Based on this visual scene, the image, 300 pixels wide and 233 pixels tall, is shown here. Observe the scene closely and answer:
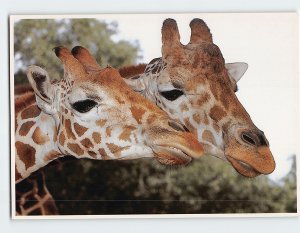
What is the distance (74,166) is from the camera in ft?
10.7

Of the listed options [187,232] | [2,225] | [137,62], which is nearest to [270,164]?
[187,232]

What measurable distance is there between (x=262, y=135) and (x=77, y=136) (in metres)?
0.91

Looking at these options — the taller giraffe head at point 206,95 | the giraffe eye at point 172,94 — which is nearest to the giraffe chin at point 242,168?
the taller giraffe head at point 206,95

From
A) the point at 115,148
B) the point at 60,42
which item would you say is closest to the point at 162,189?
the point at 115,148

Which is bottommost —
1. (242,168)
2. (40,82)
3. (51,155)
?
(242,168)

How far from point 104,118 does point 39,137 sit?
1.15 feet

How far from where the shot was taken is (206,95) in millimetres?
3238

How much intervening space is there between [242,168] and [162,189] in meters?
0.41

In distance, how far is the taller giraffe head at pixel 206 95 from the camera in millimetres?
3217

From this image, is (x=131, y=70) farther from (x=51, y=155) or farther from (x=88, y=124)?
(x=51, y=155)

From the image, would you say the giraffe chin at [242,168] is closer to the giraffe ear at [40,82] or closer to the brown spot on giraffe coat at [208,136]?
the brown spot on giraffe coat at [208,136]

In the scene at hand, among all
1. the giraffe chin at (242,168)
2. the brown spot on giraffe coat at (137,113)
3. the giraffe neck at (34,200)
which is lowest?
the giraffe neck at (34,200)

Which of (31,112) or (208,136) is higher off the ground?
(31,112)
